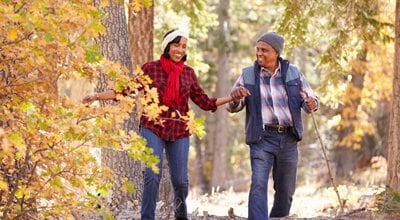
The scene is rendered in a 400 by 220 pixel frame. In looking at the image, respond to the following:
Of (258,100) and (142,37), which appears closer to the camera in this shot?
(258,100)

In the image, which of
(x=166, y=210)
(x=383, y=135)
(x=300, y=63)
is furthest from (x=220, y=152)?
(x=166, y=210)

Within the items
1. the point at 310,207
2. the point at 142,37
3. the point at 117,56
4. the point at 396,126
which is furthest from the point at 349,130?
the point at 117,56

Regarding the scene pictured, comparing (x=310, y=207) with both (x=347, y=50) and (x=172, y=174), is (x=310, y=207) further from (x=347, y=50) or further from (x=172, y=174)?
(x=172, y=174)

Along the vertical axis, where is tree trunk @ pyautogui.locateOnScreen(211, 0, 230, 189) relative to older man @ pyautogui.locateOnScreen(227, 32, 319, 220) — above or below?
above

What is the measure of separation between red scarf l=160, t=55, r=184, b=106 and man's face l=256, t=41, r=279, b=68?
69 cm

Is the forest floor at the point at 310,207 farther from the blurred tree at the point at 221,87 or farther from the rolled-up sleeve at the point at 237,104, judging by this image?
the blurred tree at the point at 221,87

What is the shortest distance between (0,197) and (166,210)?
91.6 inches

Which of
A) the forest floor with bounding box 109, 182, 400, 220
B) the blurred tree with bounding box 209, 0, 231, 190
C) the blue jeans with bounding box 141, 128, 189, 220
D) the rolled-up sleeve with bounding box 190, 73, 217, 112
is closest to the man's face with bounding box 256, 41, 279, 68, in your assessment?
the rolled-up sleeve with bounding box 190, 73, 217, 112

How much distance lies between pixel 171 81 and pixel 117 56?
2143 mm

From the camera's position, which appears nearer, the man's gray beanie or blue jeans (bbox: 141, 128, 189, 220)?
blue jeans (bbox: 141, 128, 189, 220)

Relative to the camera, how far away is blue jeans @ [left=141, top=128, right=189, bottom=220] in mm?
6230

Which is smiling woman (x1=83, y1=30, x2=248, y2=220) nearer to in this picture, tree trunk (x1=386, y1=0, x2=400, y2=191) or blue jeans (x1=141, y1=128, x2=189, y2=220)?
blue jeans (x1=141, y1=128, x2=189, y2=220)

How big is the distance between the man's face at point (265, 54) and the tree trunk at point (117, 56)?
88.2 inches

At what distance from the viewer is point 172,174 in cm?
647
